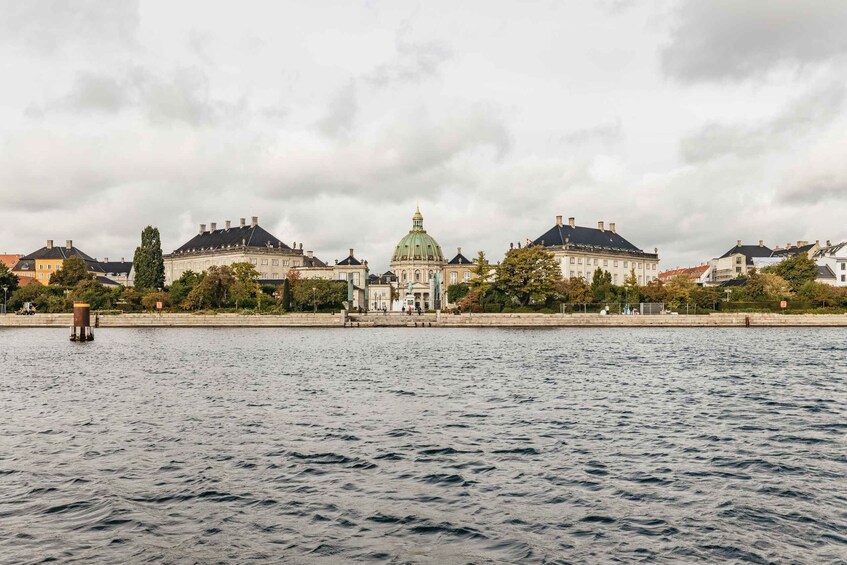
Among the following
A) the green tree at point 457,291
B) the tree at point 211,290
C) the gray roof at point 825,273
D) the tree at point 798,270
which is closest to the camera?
the tree at point 211,290

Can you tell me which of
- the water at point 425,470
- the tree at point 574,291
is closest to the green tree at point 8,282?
the tree at point 574,291

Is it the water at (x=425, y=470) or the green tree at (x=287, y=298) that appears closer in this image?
the water at (x=425, y=470)

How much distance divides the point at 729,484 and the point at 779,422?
29.2 ft

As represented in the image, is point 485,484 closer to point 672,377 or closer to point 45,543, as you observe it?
point 45,543

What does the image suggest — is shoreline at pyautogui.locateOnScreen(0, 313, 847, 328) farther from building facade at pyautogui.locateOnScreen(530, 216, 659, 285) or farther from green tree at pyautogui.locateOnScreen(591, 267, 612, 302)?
building facade at pyautogui.locateOnScreen(530, 216, 659, 285)

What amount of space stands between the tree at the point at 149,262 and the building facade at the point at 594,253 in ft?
288

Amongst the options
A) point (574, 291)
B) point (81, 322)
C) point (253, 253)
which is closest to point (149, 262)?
point (253, 253)

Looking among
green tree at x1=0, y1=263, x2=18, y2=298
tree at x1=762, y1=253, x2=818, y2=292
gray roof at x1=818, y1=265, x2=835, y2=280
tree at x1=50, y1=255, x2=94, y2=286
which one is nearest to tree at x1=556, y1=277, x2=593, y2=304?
tree at x1=762, y1=253, x2=818, y2=292

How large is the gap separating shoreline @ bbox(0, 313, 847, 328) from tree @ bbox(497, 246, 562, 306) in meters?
11.1

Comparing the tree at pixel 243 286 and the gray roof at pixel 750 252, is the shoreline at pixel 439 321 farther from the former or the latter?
the gray roof at pixel 750 252

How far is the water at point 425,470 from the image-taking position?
38.5 ft

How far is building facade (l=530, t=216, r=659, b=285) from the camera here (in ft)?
579

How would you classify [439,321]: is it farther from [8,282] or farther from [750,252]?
[750,252]

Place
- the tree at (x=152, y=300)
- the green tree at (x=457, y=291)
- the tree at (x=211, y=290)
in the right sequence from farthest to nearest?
the green tree at (x=457, y=291)
the tree at (x=211, y=290)
the tree at (x=152, y=300)
